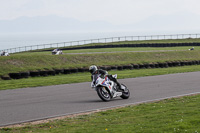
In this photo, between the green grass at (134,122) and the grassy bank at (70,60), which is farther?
the grassy bank at (70,60)

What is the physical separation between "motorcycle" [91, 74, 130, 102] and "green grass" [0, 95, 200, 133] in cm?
197

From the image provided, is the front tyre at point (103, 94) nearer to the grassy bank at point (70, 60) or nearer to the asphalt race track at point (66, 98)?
the asphalt race track at point (66, 98)

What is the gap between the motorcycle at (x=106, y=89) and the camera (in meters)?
13.2

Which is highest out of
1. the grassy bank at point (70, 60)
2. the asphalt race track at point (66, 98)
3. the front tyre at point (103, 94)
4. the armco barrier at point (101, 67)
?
the grassy bank at point (70, 60)

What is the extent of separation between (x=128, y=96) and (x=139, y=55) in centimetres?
2408

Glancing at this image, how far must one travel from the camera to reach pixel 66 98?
14.4 meters

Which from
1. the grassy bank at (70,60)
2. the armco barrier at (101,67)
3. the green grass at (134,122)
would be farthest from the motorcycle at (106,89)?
the grassy bank at (70,60)

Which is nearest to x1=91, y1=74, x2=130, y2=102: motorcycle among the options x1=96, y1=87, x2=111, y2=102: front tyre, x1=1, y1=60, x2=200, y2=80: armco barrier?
x1=96, y1=87, x2=111, y2=102: front tyre

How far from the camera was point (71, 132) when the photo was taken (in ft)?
26.3

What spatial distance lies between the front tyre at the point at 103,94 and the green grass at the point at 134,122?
1.99 metres

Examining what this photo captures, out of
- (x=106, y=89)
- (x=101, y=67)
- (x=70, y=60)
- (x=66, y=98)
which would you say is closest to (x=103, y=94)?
(x=106, y=89)

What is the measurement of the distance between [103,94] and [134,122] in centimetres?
469

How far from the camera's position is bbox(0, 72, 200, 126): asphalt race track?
11.1 m

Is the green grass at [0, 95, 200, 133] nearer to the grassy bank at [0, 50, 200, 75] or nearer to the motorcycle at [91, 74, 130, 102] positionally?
the motorcycle at [91, 74, 130, 102]
